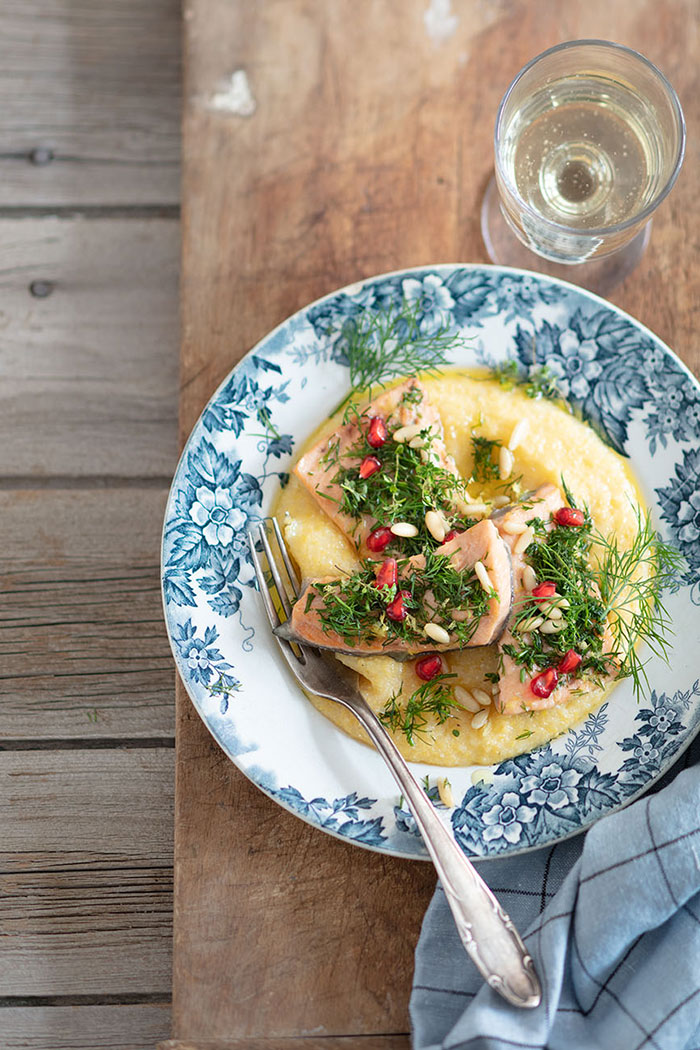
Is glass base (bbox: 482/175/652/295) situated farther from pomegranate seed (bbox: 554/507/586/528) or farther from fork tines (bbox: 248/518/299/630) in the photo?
fork tines (bbox: 248/518/299/630)

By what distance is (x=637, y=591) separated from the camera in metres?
2.78

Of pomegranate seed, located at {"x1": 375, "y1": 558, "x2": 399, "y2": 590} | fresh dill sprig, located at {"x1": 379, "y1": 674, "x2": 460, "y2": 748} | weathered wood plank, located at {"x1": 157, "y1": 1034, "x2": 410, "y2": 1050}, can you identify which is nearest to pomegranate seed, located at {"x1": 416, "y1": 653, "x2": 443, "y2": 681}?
fresh dill sprig, located at {"x1": 379, "y1": 674, "x2": 460, "y2": 748}

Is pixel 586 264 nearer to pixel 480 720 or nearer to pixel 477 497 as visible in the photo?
pixel 477 497

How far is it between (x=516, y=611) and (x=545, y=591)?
103 millimetres

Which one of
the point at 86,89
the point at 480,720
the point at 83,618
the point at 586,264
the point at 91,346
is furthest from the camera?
the point at 86,89

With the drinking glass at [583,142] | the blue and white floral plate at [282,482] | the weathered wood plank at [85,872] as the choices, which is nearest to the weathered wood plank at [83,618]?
the weathered wood plank at [85,872]

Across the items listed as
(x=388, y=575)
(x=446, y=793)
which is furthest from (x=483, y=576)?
(x=446, y=793)

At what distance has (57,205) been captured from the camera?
3922mm

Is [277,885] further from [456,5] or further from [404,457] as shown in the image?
[456,5]

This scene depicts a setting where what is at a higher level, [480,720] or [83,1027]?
[480,720]

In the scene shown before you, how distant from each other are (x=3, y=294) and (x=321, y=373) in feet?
5.59

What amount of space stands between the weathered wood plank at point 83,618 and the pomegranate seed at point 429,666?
1193 mm

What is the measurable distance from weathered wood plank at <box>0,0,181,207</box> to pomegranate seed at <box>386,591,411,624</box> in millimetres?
2304

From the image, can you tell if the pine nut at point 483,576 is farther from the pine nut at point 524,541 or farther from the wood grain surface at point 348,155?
the wood grain surface at point 348,155
